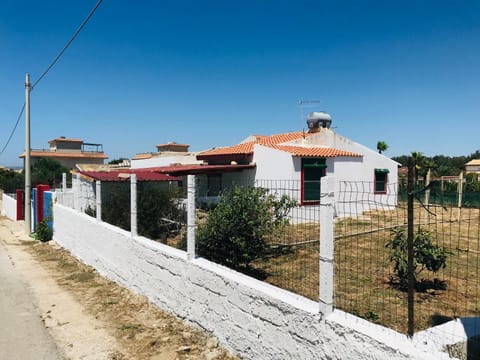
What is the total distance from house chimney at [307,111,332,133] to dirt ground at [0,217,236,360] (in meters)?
15.9


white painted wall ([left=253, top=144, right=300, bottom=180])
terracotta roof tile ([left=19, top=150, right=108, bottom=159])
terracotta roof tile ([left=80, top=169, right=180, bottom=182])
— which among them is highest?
terracotta roof tile ([left=19, top=150, right=108, bottom=159])

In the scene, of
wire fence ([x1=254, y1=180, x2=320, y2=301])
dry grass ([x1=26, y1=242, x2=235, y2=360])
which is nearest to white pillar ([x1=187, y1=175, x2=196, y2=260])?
dry grass ([x1=26, y1=242, x2=235, y2=360])

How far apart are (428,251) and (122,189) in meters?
6.92

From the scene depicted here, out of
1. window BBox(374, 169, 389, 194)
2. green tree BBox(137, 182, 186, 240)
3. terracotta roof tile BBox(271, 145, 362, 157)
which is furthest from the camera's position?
window BBox(374, 169, 389, 194)

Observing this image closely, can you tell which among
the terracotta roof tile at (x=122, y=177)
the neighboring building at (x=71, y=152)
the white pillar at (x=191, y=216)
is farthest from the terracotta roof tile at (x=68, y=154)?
the white pillar at (x=191, y=216)

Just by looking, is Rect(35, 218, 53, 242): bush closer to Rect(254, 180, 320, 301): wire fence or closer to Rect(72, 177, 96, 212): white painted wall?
Rect(72, 177, 96, 212): white painted wall

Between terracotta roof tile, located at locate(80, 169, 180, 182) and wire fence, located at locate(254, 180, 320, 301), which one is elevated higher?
terracotta roof tile, located at locate(80, 169, 180, 182)

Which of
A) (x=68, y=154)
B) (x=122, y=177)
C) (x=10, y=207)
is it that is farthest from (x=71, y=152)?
(x=122, y=177)

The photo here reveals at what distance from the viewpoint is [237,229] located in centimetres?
627

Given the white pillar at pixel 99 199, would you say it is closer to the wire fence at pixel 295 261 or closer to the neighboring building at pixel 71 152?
the wire fence at pixel 295 261

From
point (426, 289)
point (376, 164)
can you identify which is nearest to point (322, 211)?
point (426, 289)

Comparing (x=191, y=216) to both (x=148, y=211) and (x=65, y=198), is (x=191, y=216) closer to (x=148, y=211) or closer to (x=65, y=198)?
(x=148, y=211)

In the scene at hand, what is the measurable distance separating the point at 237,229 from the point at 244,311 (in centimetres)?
231

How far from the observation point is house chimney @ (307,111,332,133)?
21.4 metres
